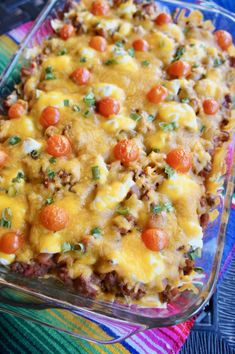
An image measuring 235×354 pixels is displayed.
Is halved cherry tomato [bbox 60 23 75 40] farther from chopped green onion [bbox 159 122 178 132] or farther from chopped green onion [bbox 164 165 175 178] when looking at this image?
chopped green onion [bbox 164 165 175 178]

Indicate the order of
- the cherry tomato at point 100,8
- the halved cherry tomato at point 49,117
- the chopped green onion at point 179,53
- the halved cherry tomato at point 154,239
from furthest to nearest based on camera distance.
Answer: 1. the cherry tomato at point 100,8
2. the chopped green onion at point 179,53
3. the halved cherry tomato at point 49,117
4. the halved cherry tomato at point 154,239

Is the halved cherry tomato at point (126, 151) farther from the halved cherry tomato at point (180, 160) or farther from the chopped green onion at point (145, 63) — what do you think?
the chopped green onion at point (145, 63)

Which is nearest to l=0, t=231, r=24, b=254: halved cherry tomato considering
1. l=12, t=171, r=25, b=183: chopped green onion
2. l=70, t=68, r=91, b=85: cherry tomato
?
l=12, t=171, r=25, b=183: chopped green onion

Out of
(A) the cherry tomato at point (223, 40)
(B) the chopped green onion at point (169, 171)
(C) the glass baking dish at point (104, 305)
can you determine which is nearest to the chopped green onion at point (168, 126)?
(B) the chopped green onion at point (169, 171)

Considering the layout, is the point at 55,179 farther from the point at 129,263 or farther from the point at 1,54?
the point at 1,54

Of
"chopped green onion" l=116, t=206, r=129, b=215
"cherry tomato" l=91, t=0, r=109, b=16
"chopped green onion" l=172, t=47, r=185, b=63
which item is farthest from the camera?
"cherry tomato" l=91, t=0, r=109, b=16
